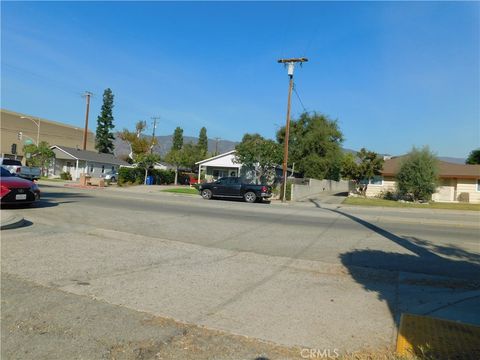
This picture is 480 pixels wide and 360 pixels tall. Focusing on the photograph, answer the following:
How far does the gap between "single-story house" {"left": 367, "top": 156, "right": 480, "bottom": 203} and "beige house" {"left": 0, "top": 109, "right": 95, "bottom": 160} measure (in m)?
55.0

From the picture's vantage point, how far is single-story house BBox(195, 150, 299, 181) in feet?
136

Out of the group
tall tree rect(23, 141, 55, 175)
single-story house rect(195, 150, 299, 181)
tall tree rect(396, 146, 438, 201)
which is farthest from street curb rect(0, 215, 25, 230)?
tall tree rect(23, 141, 55, 175)

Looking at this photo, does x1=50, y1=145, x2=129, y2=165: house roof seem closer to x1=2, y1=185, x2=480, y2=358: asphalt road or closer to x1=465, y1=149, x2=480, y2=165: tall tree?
x1=2, y1=185, x2=480, y2=358: asphalt road

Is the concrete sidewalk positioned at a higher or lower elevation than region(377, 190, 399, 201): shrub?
lower

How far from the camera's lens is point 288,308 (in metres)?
5.08

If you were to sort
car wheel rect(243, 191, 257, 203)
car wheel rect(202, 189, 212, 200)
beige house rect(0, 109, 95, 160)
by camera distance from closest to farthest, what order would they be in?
car wheel rect(243, 191, 257, 203) → car wheel rect(202, 189, 212, 200) → beige house rect(0, 109, 95, 160)

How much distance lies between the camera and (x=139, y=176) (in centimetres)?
4384

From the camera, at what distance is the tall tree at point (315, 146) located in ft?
170

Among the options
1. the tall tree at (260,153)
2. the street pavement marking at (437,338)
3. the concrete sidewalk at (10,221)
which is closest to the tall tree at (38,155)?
the tall tree at (260,153)

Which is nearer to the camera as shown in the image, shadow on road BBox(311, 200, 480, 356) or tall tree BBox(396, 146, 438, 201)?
shadow on road BBox(311, 200, 480, 356)

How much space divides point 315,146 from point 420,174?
2356cm

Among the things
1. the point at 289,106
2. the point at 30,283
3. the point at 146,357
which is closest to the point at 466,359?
the point at 146,357

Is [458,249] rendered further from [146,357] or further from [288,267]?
[146,357]

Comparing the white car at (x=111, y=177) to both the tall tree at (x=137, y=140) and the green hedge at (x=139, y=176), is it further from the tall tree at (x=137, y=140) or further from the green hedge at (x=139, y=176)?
the tall tree at (x=137, y=140)
